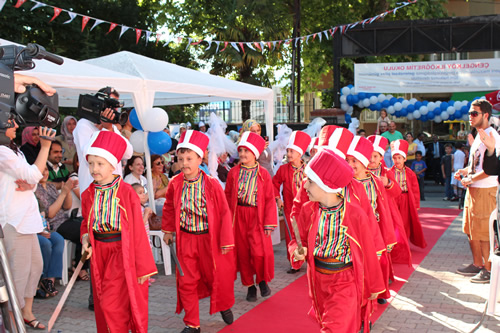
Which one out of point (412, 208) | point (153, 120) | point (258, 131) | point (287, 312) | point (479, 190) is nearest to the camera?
point (287, 312)

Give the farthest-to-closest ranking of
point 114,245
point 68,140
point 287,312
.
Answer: point 68,140 → point 287,312 → point 114,245

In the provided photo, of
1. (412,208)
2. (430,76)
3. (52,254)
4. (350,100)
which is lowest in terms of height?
(52,254)

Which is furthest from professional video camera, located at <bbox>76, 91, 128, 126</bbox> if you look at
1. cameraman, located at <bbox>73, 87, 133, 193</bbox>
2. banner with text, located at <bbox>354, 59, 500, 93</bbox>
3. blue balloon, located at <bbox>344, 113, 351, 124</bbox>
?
blue balloon, located at <bbox>344, 113, 351, 124</bbox>

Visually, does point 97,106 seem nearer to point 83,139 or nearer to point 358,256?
point 83,139

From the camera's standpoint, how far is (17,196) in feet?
17.3

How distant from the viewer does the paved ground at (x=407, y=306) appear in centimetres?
557

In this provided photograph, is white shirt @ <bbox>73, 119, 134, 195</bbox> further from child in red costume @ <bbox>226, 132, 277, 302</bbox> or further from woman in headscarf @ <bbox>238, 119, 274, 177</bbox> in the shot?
woman in headscarf @ <bbox>238, 119, 274, 177</bbox>

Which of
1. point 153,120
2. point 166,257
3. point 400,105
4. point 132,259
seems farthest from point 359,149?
point 400,105

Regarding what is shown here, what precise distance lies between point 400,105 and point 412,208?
11.1m

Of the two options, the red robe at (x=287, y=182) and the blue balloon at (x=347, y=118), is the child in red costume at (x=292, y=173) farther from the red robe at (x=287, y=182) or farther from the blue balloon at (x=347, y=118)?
the blue balloon at (x=347, y=118)

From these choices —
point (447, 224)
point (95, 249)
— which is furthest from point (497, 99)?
point (95, 249)

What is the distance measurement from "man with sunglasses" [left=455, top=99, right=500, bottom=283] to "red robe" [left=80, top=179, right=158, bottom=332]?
401 centimetres

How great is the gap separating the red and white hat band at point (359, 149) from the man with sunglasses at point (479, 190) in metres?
1.71

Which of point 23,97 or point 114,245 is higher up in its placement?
point 23,97
